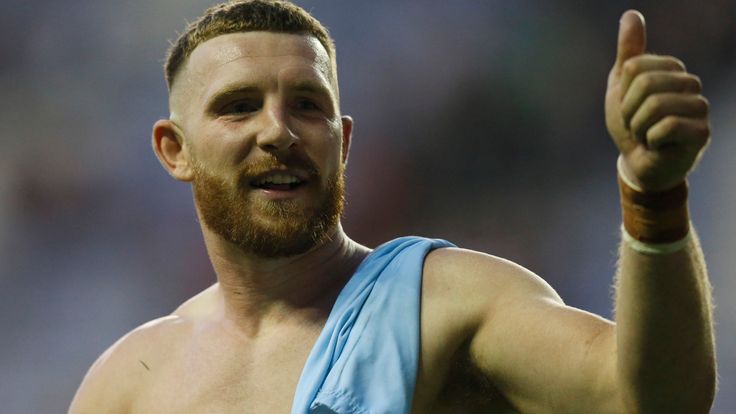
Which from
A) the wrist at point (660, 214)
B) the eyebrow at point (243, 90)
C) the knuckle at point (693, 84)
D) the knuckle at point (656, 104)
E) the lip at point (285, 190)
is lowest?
the lip at point (285, 190)

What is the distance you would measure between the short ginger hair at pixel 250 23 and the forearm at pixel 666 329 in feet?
5.11

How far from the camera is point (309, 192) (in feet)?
10.4

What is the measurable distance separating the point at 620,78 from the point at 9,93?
252 inches

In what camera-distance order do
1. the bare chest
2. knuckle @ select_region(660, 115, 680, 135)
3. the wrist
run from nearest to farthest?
knuckle @ select_region(660, 115, 680, 135)
the wrist
the bare chest

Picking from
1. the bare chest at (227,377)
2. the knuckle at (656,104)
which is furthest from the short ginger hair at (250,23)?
the knuckle at (656,104)

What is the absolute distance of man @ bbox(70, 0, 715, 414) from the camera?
212cm

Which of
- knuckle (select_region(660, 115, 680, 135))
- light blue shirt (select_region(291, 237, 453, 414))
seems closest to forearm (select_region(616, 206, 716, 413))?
knuckle (select_region(660, 115, 680, 135))

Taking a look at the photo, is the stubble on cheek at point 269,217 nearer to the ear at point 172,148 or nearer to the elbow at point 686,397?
the ear at point 172,148

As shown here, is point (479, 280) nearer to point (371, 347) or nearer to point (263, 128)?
point (371, 347)

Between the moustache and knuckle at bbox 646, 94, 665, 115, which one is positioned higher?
knuckle at bbox 646, 94, 665, 115

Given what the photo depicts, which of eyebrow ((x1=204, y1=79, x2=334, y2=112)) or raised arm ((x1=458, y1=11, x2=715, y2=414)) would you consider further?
eyebrow ((x1=204, y1=79, x2=334, y2=112))

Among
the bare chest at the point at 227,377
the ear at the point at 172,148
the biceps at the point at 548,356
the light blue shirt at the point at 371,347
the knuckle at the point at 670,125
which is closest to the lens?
the knuckle at the point at 670,125

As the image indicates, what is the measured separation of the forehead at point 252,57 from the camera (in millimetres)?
3254

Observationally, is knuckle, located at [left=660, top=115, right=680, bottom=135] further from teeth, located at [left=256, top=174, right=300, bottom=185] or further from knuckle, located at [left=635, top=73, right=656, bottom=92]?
teeth, located at [left=256, top=174, right=300, bottom=185]
